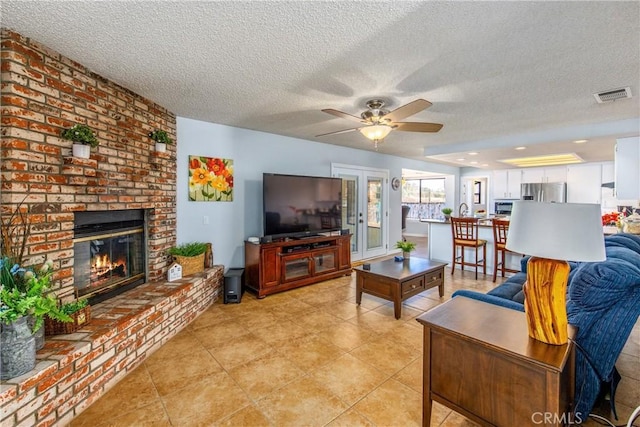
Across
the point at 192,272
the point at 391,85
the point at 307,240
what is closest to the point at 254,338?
the point at 192,272

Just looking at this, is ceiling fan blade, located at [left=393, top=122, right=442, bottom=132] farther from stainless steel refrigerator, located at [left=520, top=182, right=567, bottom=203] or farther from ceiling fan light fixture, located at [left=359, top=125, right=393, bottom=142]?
stainless steel refrigerator, located at [left=520, top=182, right=567, bottom=203]

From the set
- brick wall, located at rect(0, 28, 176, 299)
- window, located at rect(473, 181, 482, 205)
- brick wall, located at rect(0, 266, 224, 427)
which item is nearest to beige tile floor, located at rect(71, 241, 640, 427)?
brick wall, located at rect(0, 266, 224, 427)

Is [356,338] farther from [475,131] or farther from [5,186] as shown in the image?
[475,131]

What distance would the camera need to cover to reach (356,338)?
9.03 ft

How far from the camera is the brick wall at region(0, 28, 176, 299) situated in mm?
1820

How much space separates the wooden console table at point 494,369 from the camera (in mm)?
1227

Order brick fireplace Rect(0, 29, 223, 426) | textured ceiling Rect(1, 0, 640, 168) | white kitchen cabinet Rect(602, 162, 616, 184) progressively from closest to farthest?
textured ceiling Rect(1, 0, 640, 168)
brick fireplace Rect(0, 29, 223, 426)
white kitchen cabinet Rect(602, 162, 616, 184)

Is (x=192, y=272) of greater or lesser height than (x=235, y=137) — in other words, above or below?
below

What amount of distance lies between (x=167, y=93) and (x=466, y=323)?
317 centimetres

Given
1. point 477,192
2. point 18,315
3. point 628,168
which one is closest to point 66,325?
point 18,315

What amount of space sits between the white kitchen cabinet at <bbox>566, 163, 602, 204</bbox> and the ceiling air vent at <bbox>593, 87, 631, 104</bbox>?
15.9 feet

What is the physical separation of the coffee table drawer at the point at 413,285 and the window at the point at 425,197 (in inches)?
264

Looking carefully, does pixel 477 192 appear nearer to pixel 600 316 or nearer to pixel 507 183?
pixel 507 183

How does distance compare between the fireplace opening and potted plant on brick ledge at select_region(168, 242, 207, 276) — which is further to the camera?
potted plant on brick ledge at select_region(168, 242, 207, 276)
